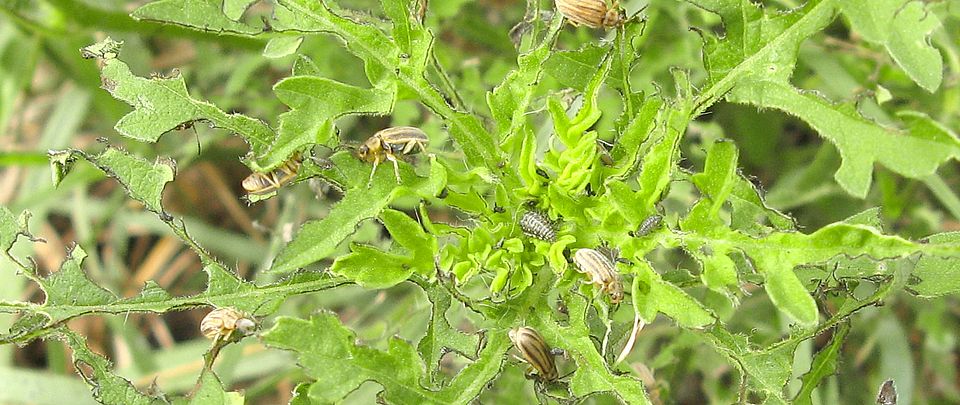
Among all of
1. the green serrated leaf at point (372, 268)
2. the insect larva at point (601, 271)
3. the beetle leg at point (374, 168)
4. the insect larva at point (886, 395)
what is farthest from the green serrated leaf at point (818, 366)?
the beetle leg at point (374, 168)

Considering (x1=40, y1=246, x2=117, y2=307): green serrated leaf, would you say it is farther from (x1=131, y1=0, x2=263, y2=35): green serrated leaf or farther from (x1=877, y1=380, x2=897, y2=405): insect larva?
(x1=877, y1=380, x2=897, y2=405): insect larva

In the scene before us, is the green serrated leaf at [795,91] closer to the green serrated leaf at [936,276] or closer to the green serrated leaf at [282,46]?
the green serrated leaf at [936,276]

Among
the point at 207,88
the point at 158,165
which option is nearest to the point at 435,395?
the point at 158,165

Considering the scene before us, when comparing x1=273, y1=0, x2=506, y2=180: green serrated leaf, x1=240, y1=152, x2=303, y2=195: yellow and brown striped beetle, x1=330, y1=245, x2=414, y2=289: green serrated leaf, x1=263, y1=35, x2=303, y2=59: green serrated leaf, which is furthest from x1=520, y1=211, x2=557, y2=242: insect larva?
x1=263, y1=35, x2=303, y2=59: green serrated leaf

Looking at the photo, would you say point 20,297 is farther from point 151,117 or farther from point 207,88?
point 151,117

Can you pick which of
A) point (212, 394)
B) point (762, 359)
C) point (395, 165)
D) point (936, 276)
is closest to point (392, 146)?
point (395, 165)

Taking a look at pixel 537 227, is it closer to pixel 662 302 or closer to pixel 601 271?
pixel 601 271

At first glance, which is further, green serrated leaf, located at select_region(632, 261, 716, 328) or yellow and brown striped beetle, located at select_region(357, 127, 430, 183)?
yellow and brown striped beetle, located at select_region(357, 127, 430, 183)
